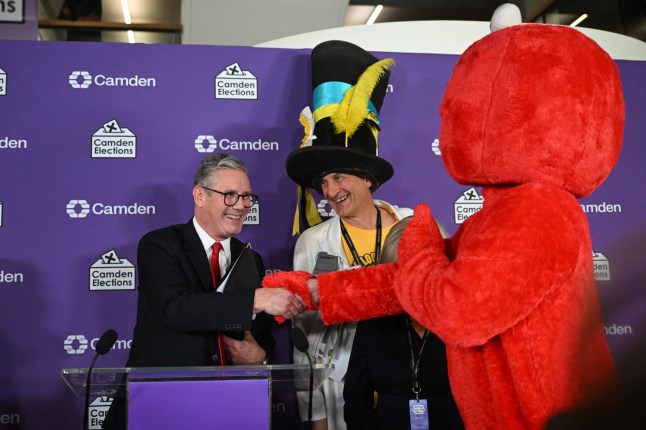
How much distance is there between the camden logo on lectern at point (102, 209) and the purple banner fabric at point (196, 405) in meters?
1.79

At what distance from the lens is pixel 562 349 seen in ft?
4.69

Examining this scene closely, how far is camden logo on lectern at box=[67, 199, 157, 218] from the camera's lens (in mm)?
3328

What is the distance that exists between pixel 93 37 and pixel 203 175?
488 cm

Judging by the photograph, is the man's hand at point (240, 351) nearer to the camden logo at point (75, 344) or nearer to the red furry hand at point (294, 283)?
the red furry hand at point (294, 283)

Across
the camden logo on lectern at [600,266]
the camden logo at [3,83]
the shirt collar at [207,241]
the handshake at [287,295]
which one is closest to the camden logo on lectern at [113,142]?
the camden logo at [3,83]

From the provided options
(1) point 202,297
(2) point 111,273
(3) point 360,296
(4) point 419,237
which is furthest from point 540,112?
(2) point 111,273

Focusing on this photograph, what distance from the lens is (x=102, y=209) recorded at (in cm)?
335

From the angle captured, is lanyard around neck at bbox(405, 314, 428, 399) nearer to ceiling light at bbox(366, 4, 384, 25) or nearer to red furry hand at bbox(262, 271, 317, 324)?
red furry hand at bbox(262, 271, 317, 324)

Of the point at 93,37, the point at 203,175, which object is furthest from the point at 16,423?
the point at 93,37

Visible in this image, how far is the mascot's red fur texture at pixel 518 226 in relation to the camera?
1450 millimetres

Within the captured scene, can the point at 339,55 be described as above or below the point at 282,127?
above

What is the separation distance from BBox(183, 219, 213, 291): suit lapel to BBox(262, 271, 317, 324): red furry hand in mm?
432

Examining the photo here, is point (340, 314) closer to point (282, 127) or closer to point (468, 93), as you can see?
point (468, 93)

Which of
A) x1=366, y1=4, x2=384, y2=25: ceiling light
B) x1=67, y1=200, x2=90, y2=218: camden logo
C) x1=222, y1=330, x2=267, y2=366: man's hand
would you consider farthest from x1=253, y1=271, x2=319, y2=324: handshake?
x1=366, y1=4, x2=384, y2=25: ceiling light
